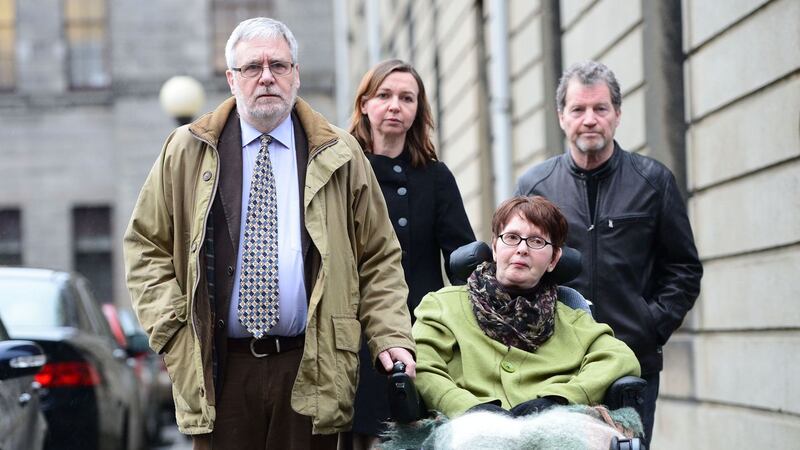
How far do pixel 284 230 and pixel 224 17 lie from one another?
32.4 metres

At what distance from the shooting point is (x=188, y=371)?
4.79m

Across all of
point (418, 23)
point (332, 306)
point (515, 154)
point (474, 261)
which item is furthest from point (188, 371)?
point (418, 23)

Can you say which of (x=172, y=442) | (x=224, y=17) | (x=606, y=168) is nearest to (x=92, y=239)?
(x=224, y=17)

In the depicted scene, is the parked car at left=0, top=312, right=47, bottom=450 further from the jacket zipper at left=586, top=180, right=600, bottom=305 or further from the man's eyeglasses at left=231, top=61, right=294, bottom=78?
the jacket zipper at left=586, top=180, right=600, bottom=305

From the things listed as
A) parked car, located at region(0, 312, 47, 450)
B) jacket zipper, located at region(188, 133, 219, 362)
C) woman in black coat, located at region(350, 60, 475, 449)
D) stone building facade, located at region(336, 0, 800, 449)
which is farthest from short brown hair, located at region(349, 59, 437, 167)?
stone building facade, located at region(336, 0, 800, 449)

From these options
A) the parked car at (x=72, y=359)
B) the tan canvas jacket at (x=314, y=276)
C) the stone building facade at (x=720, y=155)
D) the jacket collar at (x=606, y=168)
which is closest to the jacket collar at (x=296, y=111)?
the tan canvas jacket at (x=314, y=276)

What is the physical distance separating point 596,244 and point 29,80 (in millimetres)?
32375

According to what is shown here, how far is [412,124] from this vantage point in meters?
6.09

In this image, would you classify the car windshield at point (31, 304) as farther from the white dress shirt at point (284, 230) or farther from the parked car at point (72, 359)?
the white dress shirt at point (284, 230)

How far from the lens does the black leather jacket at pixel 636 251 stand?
5.77 m

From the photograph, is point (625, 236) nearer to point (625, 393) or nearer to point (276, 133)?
point (625, 393)

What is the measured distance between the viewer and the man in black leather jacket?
5.77 meters

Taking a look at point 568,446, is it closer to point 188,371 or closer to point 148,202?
point 188,371

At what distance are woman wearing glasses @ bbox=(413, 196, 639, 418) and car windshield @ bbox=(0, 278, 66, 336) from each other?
490 cm
